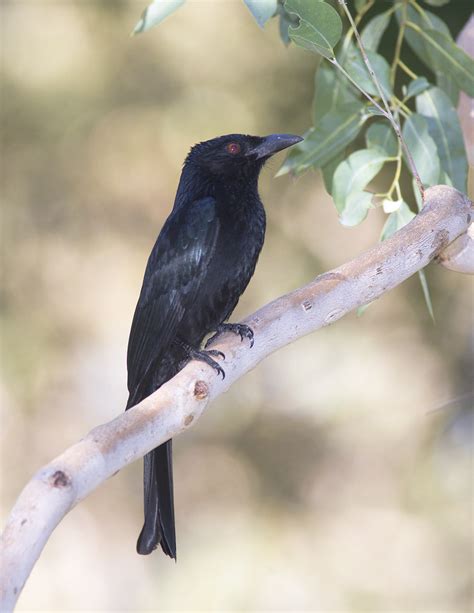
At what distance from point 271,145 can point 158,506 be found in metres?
1.16

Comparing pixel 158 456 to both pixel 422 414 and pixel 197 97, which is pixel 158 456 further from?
pixel 197 97

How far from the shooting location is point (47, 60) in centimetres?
540

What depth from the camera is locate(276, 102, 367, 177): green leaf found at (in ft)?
9.09

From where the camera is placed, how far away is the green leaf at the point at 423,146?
2.67m

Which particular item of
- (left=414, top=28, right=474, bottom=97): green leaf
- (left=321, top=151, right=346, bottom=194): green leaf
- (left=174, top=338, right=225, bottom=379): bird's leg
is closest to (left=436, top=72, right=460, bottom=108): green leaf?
(left=414, top=28, right=474, bottom=97): green leaf

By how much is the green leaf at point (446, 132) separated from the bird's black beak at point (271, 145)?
16.3 inches

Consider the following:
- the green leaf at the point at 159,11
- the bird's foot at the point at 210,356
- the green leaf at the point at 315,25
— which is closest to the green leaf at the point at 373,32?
the green leaf at the point at 159,11

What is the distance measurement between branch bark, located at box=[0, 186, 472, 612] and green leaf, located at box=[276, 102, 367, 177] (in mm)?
530

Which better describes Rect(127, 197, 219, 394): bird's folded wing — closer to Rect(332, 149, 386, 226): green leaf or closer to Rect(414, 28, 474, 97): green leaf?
Rect(332, 149, 386, 226): green leaf

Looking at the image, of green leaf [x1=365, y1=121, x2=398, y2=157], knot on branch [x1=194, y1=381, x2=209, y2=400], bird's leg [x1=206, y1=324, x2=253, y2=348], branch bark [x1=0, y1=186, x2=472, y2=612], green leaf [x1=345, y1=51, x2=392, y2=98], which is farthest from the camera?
green leaf [x1=365, y1=121, x2=398, y2=157]

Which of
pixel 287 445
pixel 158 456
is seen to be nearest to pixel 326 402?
pixel 287 445

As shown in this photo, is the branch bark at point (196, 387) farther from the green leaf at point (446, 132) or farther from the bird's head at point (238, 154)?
the bird's head at point (238, 154)

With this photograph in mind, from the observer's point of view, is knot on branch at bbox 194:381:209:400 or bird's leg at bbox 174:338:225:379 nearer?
knot on branch at bbox 194:381:209:400

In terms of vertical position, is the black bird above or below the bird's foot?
above
